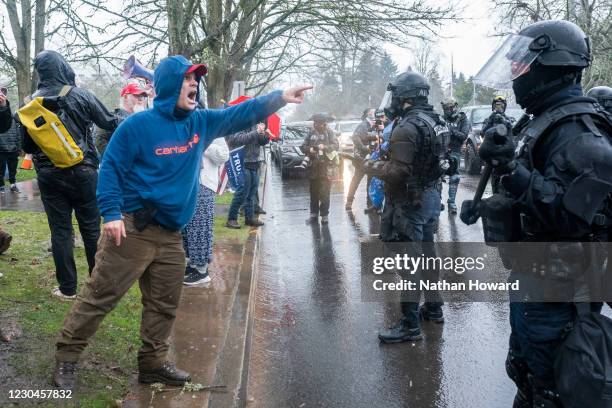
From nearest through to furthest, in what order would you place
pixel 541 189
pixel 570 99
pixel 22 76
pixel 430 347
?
pixel 541 189, pixel 570 99, pixel 430 347, pixel 22 76

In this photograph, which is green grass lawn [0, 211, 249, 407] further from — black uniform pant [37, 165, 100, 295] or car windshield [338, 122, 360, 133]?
car windshield [338, 122, 360, 133]

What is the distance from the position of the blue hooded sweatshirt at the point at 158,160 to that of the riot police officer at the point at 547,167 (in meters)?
1.74

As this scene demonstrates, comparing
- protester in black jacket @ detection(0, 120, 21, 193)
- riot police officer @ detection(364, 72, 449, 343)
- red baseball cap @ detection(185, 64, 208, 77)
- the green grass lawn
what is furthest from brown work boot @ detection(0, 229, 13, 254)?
protester in black jacket @ detection(0, 120, 21, 193)

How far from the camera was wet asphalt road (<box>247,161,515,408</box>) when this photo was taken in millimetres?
3957

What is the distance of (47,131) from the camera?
4.46 meters

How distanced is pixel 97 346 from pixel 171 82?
1.97 metres

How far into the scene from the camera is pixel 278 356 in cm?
462

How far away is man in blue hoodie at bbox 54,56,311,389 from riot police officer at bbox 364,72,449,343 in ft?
4.30

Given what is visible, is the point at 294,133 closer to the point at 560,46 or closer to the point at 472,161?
the point at 472,161

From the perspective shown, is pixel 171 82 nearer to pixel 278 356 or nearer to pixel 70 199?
pixel 70 199

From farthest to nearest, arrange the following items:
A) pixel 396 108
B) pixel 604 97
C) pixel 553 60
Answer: pixel 604 97 → pixel 396 108 → pixel 553 60

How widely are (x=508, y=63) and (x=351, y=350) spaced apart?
8.95 feet

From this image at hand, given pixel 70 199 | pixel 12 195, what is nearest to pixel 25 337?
pixel 70 199

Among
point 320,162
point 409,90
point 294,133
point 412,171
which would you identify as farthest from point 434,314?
point 294,133
